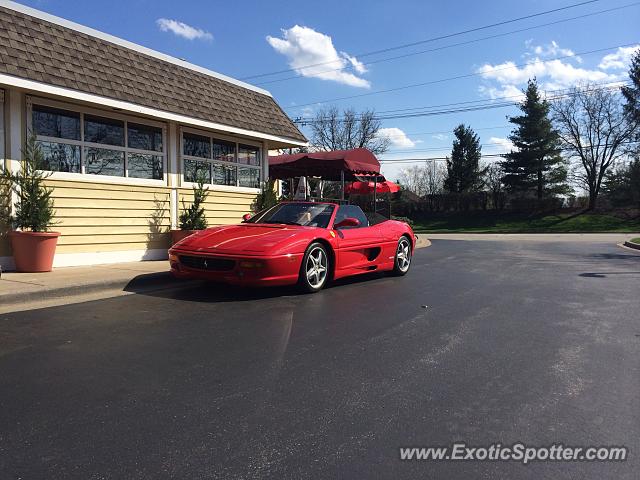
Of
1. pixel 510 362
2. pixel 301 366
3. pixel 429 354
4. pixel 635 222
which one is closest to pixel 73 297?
pixel 301 366

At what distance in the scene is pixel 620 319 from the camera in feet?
18.4

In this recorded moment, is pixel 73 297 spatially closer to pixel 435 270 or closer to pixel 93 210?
pixel 93 210

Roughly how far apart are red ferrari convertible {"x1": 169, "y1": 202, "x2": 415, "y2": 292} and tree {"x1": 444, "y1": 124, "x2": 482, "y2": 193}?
41.6m

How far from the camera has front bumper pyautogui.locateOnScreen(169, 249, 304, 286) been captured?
6305 millimetres

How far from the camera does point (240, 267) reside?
249 inches

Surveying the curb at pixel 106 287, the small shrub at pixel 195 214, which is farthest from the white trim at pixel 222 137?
the curb at pixel 106 287

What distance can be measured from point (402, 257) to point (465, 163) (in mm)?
41488

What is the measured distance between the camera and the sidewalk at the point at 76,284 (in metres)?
5.99

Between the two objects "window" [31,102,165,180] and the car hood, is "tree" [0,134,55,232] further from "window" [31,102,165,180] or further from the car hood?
the car hood

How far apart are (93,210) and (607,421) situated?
335 inches

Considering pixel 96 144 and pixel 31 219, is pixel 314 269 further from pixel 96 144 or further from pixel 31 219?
pixel 96 144

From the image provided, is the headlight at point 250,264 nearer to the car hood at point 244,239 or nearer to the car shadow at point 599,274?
the car hood at point 244,239

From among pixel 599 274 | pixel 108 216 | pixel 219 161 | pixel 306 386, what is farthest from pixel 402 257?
pixel 306 386

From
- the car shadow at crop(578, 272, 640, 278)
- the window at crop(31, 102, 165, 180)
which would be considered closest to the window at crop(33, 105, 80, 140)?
the window at crop(31, 102, 165, 180)
